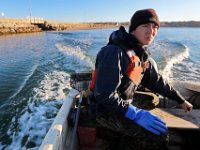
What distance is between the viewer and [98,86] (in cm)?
235

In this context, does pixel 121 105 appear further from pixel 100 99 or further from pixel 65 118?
pixel 65 118

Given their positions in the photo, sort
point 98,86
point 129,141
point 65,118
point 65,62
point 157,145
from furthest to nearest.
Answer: point 65,62
point 65,118
point 129,141
point 157,145
point 98,86

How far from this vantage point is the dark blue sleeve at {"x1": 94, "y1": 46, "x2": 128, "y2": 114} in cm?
232

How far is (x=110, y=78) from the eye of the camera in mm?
2318

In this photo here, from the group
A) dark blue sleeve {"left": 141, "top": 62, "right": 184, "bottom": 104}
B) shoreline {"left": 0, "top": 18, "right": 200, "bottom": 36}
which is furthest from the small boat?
shoreline {"left": 0, "top": 18, "right": 200, "bottom": 36}

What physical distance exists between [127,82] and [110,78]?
326 mm

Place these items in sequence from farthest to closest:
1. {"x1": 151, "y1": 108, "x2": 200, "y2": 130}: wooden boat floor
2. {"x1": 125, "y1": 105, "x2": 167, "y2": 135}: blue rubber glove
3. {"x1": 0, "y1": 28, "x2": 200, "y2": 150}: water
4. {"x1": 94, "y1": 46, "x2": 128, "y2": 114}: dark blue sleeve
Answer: {"x1": 0, "y1": 28, "x2": 200, "y2": 150}: water, {"x1": 151, "y1": 108, "x2": 200, "y2": 130}: wooden boat floor, {"x1": 125, "y1": 105, "x2": 167, "y2": 135}: blue rubber glove, {"x1": 94, "y1": 46, "x2": 128, "y2": 114}: dark blue sleeve

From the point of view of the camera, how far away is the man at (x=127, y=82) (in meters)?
2.34

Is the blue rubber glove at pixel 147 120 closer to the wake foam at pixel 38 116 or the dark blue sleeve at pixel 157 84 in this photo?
the dark blue sleeve at pixel 157 84

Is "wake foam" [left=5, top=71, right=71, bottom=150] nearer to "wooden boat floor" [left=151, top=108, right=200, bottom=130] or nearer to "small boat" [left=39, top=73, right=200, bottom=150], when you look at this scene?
"small boat" [left=39, top=73, right=200, bottom=150]

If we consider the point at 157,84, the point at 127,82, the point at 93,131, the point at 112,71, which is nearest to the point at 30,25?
the point at 157,84

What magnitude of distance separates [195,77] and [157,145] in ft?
24.3

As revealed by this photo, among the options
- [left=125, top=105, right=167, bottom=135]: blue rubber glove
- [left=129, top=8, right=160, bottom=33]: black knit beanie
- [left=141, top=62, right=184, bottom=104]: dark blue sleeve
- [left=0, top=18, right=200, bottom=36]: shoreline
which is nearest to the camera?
[left=125, top=105, right=167, bottom=135]: blue rubber glove

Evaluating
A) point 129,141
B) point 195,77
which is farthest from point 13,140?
point 195,77
